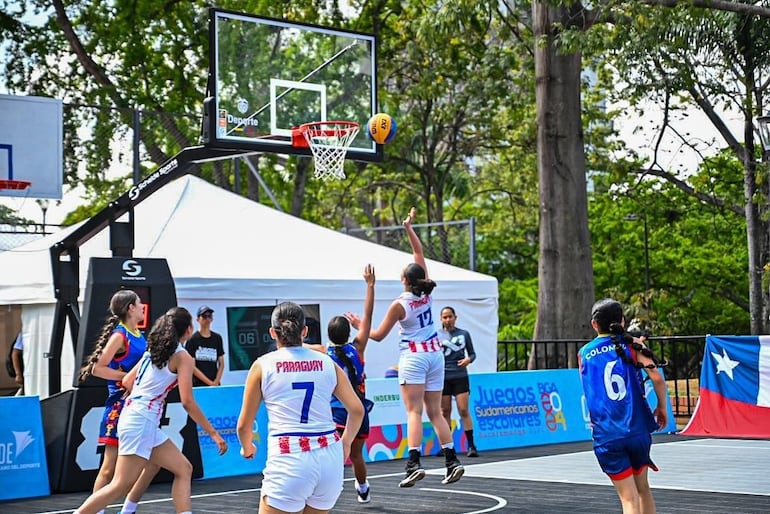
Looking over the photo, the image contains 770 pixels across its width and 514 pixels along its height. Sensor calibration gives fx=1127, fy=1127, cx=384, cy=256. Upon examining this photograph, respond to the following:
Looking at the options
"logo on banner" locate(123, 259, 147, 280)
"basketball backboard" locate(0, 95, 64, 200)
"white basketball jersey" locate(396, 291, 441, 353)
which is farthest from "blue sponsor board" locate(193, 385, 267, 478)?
"basketball backboard" locate(0, 95, 64, 200)

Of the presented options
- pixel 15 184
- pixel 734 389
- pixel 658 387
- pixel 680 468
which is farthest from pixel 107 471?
pixel 734 389

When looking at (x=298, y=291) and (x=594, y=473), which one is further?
(x=298, y=291)

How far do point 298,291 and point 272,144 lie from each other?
11.4 feet

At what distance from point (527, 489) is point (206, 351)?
16.8 ft

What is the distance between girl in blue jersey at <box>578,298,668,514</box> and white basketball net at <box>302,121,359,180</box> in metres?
7.62

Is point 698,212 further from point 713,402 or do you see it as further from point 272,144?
point 272,144

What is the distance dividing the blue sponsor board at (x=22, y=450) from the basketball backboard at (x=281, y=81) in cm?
388

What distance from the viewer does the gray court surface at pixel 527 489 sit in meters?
10.3

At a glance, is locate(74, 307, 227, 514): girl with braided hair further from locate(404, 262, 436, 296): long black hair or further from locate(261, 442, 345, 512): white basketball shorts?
locate(404, 262, 436, 296): long black hair

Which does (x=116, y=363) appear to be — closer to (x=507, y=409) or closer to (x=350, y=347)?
(x=350, y=347)

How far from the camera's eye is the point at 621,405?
7434 mm

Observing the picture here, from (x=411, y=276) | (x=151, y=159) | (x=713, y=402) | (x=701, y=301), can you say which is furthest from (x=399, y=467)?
(x=701, y=301)

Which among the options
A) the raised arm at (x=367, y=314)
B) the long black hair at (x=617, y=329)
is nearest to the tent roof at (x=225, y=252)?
the raised arm at (x=367, y=314)

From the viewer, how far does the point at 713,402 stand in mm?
17234
